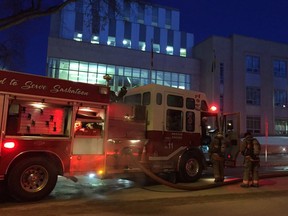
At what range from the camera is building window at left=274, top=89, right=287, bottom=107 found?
39031 millimetres

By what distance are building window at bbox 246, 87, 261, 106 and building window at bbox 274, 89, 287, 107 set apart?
8.14ft

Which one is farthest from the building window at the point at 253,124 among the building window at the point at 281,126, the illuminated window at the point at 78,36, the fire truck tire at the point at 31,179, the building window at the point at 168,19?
the fire truck tire at the point at 31,179

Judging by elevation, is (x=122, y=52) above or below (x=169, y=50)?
below

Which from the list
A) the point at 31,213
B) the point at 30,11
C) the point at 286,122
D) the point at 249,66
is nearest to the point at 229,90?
the point at 249,66

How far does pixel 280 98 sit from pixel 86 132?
116ft

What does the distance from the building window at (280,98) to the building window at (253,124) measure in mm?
3380

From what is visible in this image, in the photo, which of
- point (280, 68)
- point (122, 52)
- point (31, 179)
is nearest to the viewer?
point (31, 179)

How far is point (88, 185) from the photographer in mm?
10070

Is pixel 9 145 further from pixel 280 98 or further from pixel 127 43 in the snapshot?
pixel 280 98

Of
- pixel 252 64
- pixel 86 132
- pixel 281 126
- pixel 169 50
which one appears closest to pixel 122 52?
pixel 169 50

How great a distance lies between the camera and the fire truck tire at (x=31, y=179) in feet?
24.2

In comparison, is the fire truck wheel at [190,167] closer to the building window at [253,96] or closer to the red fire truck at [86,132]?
the red fire truck at [86,132]

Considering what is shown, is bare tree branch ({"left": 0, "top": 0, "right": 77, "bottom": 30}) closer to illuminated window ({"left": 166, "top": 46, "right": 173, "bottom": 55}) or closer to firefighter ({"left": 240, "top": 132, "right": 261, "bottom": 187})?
firefighter ({"left": 240, "top": 132, "right": 261, "bottom": 187})

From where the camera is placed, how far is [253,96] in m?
37.8
